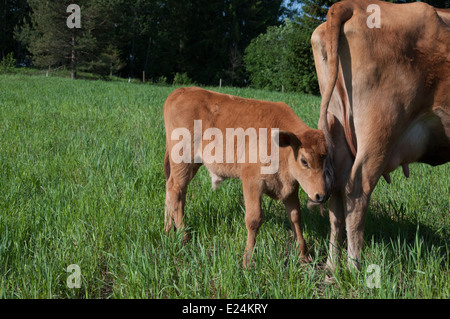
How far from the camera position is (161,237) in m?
2.88

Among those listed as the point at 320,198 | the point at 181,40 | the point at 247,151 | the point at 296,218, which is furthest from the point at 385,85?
the point at 181,40

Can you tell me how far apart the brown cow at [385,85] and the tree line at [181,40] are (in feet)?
132

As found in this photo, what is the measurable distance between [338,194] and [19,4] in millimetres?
68355

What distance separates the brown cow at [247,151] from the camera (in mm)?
2631

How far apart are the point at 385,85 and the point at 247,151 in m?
1.09

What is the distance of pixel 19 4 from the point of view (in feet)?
191

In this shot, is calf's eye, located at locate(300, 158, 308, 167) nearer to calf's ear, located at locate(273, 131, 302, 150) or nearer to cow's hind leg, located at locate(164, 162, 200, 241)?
calf's ear, located at locate(273, 131, 302, 150)

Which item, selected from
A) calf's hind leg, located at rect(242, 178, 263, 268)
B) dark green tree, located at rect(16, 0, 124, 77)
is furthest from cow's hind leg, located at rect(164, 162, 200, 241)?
dark green tree, located at rect(16, 0, 124, 77)

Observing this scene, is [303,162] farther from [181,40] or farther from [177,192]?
[181,40]

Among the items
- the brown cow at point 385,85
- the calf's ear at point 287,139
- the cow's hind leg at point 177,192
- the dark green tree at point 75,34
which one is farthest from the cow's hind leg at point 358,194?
the dark green tree at point 75,34

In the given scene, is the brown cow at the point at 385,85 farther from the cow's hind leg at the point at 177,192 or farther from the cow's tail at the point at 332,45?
the cow's hind leg at the point at 177,192

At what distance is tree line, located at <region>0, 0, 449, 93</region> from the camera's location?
43375mm

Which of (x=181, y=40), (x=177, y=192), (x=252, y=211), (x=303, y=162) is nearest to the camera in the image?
(x=303, y=162)
